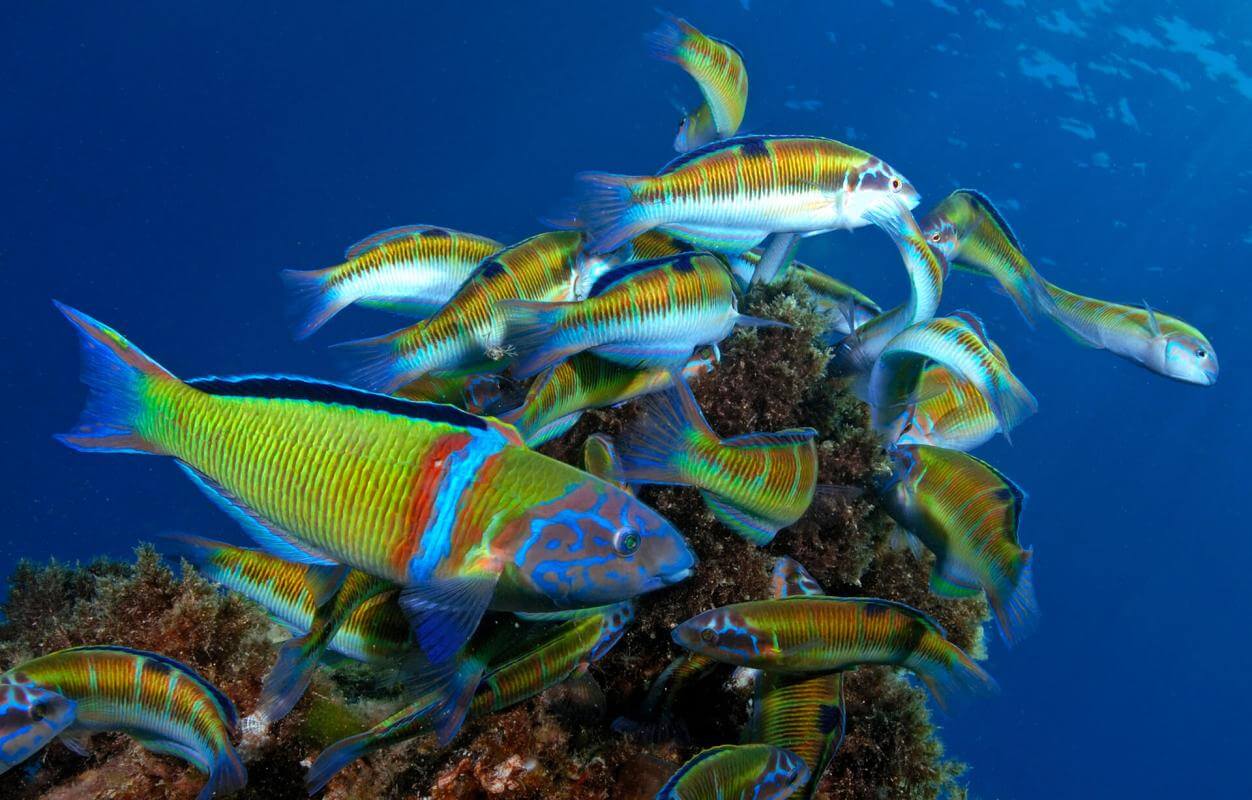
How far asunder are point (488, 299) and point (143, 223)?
82.2 metres

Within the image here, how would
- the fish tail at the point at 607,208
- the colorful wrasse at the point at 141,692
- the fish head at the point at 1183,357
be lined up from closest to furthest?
the colorful wrasse at the point at 141,692 → the fish tail at the point at 607,208 → the fish head at the point at 1183,357

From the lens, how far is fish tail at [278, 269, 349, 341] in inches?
135

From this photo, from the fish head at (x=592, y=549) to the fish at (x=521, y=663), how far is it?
2.50 ft

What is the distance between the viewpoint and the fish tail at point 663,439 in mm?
2557

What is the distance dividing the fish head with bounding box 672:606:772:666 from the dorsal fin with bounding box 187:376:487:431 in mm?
1166

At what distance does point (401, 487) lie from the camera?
1.64 meters

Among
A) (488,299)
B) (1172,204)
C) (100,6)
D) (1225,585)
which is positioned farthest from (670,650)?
(1225,585)

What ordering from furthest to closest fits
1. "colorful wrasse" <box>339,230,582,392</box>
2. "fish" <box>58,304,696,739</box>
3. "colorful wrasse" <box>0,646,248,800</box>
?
"colorful wrasse" <box>339,230,582,392</box> → "colorful wrasse" <box>0,646,248,800</box> → "fish" <box>58,304,696,739</box>

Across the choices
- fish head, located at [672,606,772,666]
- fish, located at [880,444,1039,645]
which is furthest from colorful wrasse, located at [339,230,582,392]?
fish, located at [880,444,1039,645]

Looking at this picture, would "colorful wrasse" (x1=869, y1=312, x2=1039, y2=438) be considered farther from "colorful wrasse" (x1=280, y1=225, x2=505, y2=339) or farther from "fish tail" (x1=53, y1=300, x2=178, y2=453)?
"fish tail" (x1=53, y1=300, x2=178, y2=453)

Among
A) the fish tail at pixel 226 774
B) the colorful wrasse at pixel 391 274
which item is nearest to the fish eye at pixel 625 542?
the fish tail at pixel 226 774

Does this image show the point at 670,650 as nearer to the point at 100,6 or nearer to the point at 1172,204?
the point at 1172,204

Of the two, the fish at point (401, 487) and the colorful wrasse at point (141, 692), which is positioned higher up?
the fish at point (401, 487)

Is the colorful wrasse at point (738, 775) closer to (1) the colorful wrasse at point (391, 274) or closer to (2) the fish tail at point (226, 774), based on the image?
(2) the fish tail at point (226, 774)
